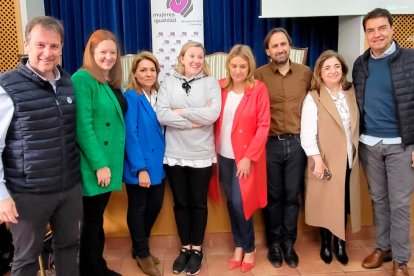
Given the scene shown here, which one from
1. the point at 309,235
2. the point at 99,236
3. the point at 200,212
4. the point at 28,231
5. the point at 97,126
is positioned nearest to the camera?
the point at 28,231

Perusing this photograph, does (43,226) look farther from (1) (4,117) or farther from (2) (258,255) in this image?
(2) (258,255)

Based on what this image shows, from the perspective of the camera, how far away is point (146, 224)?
2.50 meters

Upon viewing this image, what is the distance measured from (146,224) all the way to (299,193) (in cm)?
101

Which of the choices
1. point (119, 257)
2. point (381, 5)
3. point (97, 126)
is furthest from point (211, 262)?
point (381, 5)

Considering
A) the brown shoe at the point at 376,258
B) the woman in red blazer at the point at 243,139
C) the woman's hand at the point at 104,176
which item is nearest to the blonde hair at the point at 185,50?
the woman in red blazer at the point at 243,139

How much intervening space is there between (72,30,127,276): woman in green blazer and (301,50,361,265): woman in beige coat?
1.11 m

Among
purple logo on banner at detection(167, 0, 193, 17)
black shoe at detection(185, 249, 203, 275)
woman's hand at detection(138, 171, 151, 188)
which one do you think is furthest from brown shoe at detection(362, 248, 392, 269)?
purple logo on banner at detection(167, 0, 193, 17)

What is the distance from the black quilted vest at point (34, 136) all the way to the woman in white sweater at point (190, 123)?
680 millimetres

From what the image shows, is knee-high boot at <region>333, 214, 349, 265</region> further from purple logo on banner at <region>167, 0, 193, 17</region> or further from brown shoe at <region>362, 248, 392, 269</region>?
purple logo on banner at <region>167, 0, 193, 17</region>

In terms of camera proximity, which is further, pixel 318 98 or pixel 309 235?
pixel 309 235

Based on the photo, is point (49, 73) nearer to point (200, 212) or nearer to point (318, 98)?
point (200, 212)

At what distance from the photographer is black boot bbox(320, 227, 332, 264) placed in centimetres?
256

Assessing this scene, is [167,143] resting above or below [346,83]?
below

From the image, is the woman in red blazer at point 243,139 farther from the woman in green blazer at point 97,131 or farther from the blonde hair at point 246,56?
the woman in green blazer at point 97,131
